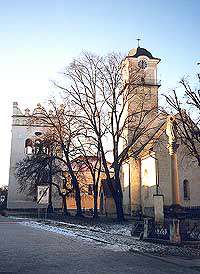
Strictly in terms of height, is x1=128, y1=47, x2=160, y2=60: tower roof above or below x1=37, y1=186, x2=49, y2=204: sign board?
above

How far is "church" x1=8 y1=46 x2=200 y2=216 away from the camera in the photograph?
1486 inches

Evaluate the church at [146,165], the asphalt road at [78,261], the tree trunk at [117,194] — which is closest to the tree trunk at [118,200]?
the tree trunk at [117,194]

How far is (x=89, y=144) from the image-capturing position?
3356 cm

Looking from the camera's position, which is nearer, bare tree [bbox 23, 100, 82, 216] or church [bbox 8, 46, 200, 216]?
bare tree [bbox 23, 100, 82, 216]

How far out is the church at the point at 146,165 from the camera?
37.8 metres

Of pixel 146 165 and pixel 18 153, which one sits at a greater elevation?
pixel 18 153

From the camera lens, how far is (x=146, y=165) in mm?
42719

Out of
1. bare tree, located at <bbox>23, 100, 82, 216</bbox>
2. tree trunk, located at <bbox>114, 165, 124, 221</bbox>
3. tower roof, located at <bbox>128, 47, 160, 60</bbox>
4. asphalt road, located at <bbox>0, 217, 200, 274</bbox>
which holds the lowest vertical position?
asphalt road, located at <bbox>0, 217, 200, 274</bbox>

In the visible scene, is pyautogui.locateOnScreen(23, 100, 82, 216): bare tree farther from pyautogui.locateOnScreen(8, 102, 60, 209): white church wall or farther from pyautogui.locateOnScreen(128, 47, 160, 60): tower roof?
pyautogui.locateOnScreen(8, 102, 60, 209): white church wall

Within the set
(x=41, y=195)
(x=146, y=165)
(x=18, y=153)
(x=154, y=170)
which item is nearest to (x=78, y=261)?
(x=41, y=195)

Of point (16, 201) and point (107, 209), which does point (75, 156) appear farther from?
point (16, 201)

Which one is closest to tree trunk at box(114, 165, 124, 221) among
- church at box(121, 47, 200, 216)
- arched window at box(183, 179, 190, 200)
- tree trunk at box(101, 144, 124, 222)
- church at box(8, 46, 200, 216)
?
tree trunk at box(101, 144, 124, 222)

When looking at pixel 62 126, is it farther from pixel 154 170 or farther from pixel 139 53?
pixel 139 53

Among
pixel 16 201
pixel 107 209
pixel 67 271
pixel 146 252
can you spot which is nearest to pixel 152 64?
pixel 107 209
